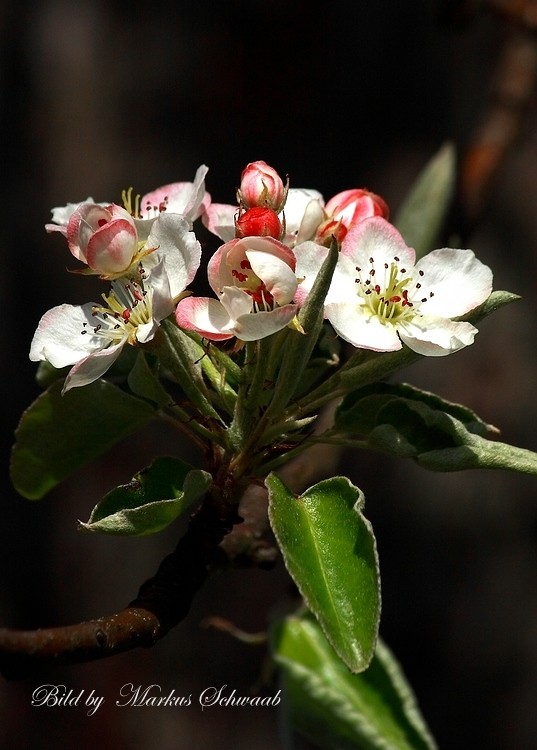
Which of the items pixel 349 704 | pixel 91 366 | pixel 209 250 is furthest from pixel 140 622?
pixel 209 250

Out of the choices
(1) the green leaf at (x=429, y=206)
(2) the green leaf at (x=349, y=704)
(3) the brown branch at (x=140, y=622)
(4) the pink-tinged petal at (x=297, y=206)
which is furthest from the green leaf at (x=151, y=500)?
(1) the green leaf at (x=429, y=206)

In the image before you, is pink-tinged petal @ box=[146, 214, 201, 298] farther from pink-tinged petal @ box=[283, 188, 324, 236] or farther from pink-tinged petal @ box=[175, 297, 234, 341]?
pink-tinged petal @ box=[283, 188, 324, 236]

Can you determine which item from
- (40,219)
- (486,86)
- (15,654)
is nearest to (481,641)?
(486,86)

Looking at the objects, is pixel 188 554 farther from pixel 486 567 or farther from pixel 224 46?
pixel 224 46

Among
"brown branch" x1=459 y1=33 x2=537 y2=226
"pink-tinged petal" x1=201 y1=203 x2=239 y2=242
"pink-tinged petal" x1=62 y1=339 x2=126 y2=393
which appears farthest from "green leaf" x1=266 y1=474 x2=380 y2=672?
"brown branch" x1=459 y1=33 x2=537 y2=226

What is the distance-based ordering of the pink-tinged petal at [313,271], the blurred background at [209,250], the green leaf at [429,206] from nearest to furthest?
1. the pink-tinged petal at [313,271]
2. the green leaf at [429,206]
3. the blurred background at [209,250]

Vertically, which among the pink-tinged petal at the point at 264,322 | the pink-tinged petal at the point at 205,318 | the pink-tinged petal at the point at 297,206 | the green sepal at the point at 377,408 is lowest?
the green sepal at the point at 377,408

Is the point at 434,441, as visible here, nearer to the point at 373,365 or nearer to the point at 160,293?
the point at 373,365

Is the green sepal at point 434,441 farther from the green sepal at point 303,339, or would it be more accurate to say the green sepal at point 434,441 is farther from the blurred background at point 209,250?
the blurred background at point 209,250
